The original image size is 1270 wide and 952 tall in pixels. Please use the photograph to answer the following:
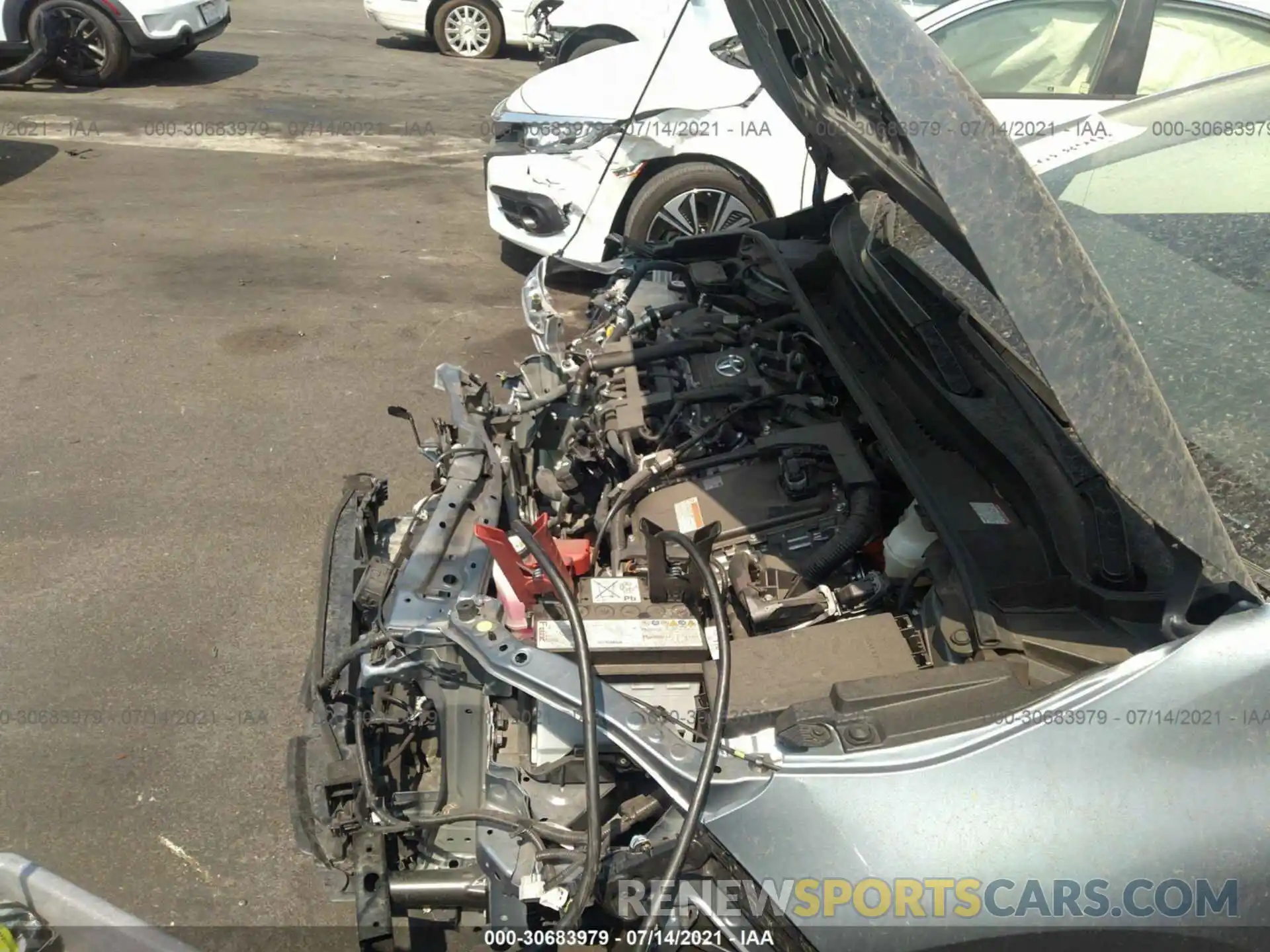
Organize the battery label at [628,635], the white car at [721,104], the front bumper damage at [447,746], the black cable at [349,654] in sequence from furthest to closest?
the white car at [721,104]
the black cable at [349,654]
the battery label at [628,635]
the front bumper damage at [447,746]

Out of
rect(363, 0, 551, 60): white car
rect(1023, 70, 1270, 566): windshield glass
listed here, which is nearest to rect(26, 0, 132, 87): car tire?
rect(363, 0, 551, 60): white car

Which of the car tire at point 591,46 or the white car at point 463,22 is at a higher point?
the white car at point 463,22

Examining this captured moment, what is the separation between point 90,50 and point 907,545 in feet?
36.1

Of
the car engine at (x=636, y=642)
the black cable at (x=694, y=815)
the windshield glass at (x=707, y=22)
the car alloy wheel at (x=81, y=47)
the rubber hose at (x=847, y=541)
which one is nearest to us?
the black cable at (x=694, y=815)

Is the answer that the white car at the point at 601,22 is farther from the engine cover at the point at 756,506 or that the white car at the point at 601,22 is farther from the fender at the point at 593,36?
the engine cover at the point at 756,506

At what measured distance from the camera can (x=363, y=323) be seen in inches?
218

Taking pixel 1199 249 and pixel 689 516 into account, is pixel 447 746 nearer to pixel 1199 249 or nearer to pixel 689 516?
pixel 689 516

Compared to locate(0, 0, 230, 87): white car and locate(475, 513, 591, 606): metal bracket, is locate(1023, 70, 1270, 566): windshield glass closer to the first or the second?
locate(475, 513, 591, 606): metal bracket

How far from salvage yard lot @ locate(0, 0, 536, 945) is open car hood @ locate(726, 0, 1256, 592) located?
2185 millimetres

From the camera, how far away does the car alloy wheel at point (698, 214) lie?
17.4 ft

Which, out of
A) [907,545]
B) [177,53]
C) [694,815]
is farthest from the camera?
[177,53]

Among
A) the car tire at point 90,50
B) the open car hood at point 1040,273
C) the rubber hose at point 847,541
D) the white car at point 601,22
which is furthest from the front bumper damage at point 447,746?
the car tire at point 90,50

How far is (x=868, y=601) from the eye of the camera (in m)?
2.13

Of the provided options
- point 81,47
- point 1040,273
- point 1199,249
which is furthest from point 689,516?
point 81,47
